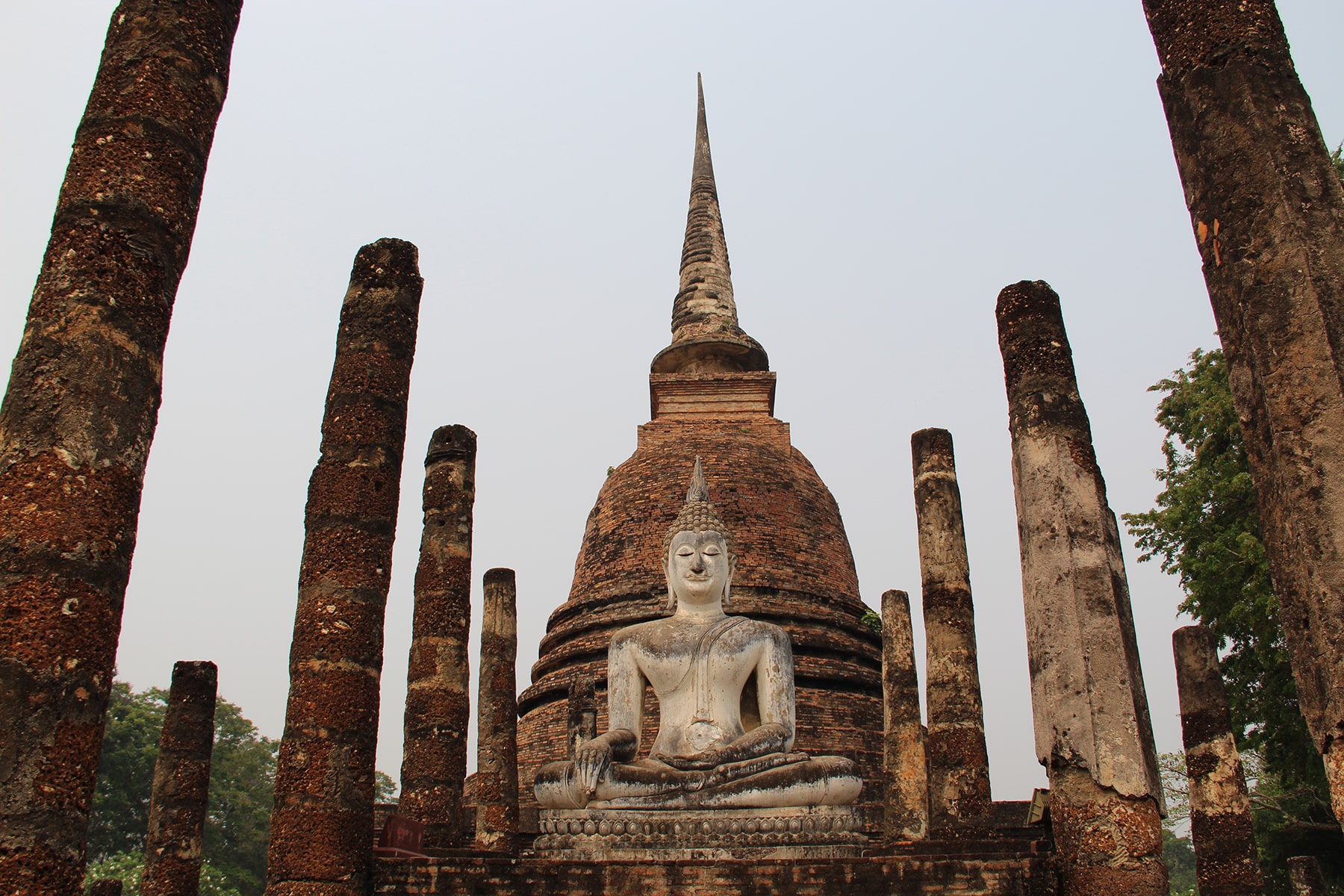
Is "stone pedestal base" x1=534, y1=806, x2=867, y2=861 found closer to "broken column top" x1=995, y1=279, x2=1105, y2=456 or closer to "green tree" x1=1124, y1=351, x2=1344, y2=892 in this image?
"broken column top" x1=995, y1=279, x2=1105, y2=456

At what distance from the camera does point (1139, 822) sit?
5242 millimetres

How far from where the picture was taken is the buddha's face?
27.7ft

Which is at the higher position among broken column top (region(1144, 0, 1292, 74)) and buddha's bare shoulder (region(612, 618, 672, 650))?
broken column top (region(1144, 0, 1292, 74))

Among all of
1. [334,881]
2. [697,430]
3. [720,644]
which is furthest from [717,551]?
[697,430]

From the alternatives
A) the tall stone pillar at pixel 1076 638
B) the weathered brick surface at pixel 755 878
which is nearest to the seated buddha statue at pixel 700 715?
the weathered brick surface at pixel 755 878

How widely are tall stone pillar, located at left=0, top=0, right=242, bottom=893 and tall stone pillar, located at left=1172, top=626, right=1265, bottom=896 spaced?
8.69 meters

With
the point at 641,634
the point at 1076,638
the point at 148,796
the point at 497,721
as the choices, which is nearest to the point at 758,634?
the point at 641,634

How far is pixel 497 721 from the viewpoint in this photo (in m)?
10.5

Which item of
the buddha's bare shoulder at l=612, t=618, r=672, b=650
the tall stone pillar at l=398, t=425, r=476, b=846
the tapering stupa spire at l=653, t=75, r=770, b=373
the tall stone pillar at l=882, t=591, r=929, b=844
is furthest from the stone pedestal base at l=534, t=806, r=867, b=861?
the tapering stupa spire at l=653, t=75, r=770, b=373

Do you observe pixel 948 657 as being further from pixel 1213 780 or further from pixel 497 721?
pixel 497 721

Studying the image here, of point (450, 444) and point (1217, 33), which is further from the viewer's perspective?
point (450, 444)

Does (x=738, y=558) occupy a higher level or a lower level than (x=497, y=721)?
higher

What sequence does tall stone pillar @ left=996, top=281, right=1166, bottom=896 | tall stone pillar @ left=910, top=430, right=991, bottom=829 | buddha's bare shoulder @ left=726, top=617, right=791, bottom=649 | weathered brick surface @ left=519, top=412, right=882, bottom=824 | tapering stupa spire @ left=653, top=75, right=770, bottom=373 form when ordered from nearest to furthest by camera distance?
tall stone pillar @ left=996, top=281, right=1166, bottom=896, buddha's bare shoulder @ left=726, top=617, right=791, bottom=649, tall stone pillar @ left=910, top=430, right=991, bottom=829, weathered brick surface @ left=519, top=412, right=882, bottom=824, tapering stupa spire @ left=653, top=75, right=770, bottom=373

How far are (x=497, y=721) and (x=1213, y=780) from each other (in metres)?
6.42
